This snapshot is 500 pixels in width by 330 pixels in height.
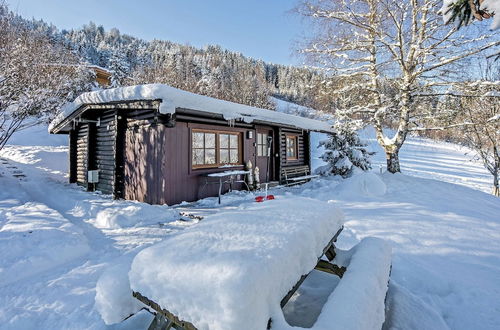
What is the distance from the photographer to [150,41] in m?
52.3

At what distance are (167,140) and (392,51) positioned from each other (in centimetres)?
849

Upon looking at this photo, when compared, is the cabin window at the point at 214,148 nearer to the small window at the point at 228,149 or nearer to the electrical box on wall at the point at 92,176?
the small window at the point at 228,149

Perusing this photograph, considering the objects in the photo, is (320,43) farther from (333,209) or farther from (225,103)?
(333,209)

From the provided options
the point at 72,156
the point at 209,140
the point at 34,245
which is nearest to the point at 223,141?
the point at 209,140

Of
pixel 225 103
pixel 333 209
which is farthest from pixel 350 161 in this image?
pixel 333 209

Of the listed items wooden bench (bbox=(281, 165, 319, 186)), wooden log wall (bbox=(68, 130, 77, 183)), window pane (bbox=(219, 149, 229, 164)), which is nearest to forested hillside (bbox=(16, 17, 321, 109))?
wooden bench (bbox=(281, 165, 319, 186))

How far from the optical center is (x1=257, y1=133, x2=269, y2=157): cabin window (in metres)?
10.1

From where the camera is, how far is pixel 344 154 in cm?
1258

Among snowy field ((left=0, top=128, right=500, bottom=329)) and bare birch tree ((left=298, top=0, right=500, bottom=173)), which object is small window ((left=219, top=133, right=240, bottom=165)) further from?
bare birch tree ((left=298, top=0, right=500, bottom=173))

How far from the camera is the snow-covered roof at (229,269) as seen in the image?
1.25 m

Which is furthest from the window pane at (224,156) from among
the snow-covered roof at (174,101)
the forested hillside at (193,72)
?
the forested hillside at (193,72)

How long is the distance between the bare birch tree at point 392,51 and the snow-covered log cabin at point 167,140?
129 inches

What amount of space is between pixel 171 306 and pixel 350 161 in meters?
12.2

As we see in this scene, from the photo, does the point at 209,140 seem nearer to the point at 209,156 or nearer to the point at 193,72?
the point at 209,156
